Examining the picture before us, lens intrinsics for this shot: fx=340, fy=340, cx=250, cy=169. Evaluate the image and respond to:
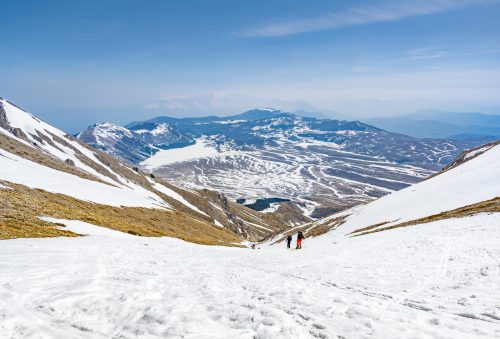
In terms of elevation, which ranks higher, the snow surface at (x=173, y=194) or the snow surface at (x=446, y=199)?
the snow surface at (x=446, y=199)

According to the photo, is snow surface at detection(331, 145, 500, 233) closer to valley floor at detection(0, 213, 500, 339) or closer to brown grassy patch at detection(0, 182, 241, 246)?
→ valley floor at detection(0, 213, 500, 339)

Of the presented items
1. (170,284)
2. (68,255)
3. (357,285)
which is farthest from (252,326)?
(68,255)

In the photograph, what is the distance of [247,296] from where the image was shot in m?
16.2

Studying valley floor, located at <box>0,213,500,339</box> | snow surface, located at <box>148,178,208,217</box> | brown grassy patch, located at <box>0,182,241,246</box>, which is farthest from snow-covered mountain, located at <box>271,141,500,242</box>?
snow surface, located at <box>148,178,208,217</box>

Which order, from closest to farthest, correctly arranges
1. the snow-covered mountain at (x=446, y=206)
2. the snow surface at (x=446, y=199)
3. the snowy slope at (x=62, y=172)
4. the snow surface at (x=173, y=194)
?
the snow-covered mountain at (x=446, y=206) < the snow surface at (x=446, y=199) < the snowy slope at (x=62, y=172) < the snow surface at (x=173, y=194)

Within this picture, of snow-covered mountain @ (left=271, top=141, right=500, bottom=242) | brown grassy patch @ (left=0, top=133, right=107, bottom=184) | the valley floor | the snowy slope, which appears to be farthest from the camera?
brown grassy patch @ (left=0, top=133, right=107, bottom=184)

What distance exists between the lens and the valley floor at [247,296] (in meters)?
11.6

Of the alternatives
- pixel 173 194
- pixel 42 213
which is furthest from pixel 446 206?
pixel 173 194

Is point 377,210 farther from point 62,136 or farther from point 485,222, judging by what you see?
point 62,136

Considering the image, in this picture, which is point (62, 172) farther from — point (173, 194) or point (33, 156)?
point (173, 194)

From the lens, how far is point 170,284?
1838 centimetres

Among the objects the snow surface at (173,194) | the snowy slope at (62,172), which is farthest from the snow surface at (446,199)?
the snow surface at (173,194)

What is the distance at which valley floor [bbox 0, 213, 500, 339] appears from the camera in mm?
11602

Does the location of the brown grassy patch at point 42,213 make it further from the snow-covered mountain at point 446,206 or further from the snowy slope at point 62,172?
the snow-covered mountain at point 446,206
